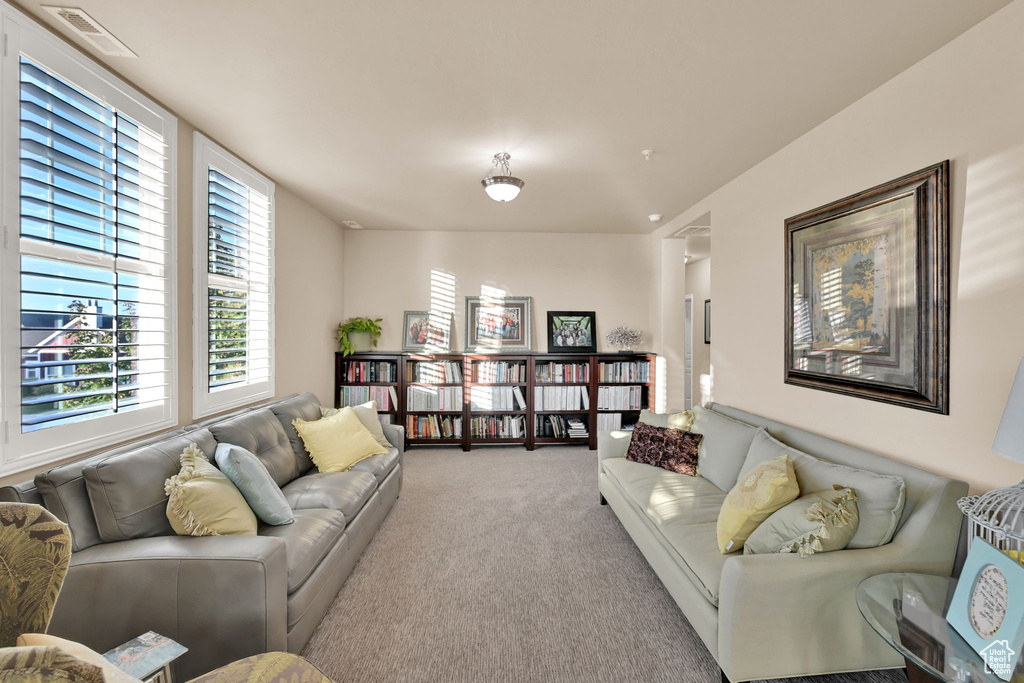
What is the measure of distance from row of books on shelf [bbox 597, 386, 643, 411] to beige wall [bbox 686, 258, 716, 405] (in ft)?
6.87

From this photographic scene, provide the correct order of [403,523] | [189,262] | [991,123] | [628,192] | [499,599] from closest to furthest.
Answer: [991,123] → [499,599] → [189,262] → [403,523] → [628,192]

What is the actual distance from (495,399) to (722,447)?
113 inches

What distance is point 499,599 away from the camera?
7.37ft

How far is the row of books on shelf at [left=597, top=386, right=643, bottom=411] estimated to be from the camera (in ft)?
17.1

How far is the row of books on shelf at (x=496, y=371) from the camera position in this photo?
16.9ft

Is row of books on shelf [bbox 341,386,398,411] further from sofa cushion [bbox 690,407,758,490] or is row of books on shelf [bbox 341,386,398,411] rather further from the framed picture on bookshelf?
sofa cushion [bbox 690,407,758,490]

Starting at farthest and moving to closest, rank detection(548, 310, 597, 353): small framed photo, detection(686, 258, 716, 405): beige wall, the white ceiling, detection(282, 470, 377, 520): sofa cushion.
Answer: detection(686, 258, 716, 405): beige wall → detection(548, 310, 597, 353): small framed photo → detection(282, 470, 377, 520): sofa cushion → the white ceiling

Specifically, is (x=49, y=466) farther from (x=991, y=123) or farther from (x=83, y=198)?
(x=991, y=123)

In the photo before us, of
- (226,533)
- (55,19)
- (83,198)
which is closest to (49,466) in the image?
(226,533)

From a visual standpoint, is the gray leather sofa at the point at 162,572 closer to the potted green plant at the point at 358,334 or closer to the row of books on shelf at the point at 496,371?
the potted green plant at the point at 358,334

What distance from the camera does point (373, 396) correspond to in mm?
5043

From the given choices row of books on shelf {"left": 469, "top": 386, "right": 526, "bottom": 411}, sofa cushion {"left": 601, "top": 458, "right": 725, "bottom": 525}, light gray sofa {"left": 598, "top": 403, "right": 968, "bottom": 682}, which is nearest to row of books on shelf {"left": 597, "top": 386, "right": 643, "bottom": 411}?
row of books on shelf {"left": 469, "top": 386, "right": 526, "bottom": 411}

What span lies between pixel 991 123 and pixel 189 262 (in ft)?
12.7

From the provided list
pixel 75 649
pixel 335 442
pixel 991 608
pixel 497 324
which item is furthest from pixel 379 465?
pixel 991 608
